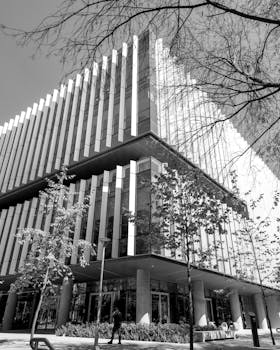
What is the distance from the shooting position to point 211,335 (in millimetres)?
18062

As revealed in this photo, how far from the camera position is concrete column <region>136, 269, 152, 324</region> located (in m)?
21.0

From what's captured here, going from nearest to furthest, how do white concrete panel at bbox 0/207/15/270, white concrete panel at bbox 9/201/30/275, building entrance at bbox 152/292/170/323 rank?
building entrance at bbox 152/292/170/323 < white concrete panel at bbox 9/201/30/275 < white concrete panel at bbox 0/207/15/270

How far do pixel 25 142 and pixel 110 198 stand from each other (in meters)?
17.5

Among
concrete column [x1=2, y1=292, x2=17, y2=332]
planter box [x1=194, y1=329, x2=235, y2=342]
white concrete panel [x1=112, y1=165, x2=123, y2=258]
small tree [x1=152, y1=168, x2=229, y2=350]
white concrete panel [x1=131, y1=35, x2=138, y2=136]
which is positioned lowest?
planter box [x1=194, y1=329, x2=235, y2=342]

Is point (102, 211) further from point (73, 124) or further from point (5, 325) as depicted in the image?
point (5, 325)

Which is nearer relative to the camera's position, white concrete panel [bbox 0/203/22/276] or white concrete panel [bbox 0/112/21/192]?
white concrete panel [bbox 0/203/22/276]

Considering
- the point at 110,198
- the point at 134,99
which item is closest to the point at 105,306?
the point at 110,198

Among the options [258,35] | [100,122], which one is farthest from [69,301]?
[258,35]

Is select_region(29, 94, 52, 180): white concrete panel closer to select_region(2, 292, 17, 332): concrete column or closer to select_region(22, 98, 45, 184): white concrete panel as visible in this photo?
select_region(22, 98, 45, 184): white concrete panel

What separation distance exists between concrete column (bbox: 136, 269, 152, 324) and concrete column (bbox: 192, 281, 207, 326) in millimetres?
6231

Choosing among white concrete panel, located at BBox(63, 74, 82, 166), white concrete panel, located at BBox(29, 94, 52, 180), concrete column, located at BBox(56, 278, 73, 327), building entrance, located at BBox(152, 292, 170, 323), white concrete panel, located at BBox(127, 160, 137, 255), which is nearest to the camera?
white concrete panel, located at BBox(127, 160, 137, 255)

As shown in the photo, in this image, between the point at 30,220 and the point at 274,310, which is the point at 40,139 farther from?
the point at 274,310

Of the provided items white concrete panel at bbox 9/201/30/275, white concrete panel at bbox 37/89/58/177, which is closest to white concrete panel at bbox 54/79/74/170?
white concrete panel at bbox 37/89/58/177

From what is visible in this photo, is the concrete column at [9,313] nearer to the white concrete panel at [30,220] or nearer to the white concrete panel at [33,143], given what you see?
the white concrete panel at [30,220]
